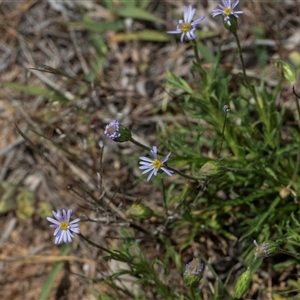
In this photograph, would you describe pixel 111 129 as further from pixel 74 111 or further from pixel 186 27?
pixel 74 111

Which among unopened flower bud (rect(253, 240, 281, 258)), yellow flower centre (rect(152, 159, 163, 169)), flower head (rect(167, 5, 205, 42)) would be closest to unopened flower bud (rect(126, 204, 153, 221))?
yellow flower centre (rect(152, 159, 163, 169))

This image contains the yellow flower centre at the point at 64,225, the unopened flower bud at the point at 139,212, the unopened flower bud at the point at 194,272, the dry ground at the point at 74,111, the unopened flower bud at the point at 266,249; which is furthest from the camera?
the dry ground at the point at 74,111

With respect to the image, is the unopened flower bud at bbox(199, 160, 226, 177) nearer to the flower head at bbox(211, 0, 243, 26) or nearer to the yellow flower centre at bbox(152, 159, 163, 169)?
the yellow flower centre at bbox(152, 159, 163, 169)

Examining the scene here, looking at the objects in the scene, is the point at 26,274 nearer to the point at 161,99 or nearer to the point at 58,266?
the point at 58,266

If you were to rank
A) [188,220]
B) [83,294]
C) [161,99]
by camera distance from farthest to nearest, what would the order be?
[161,99] < [83,294] < [188,220]

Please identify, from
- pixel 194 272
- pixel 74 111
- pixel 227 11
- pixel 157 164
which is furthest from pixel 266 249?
pixel 74 111

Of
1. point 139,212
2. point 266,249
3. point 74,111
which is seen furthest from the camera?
point 74,111

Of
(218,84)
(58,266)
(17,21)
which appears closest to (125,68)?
(17,21)

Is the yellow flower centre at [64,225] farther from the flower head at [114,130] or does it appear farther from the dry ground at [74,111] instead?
the dry ground at [74,111]

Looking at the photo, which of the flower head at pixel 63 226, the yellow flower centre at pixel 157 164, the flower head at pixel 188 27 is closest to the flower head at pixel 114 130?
the yellow flower centre at pixel 157 164
